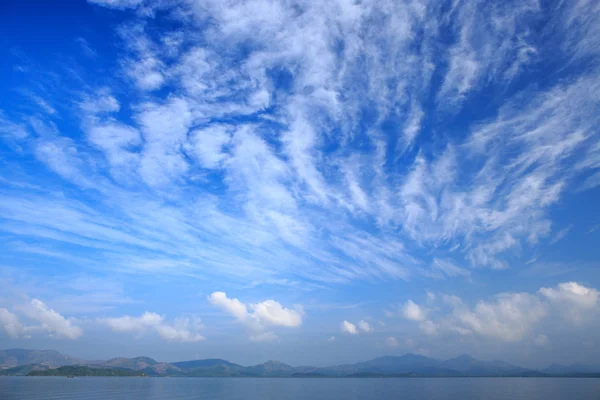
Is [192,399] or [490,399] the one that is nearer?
[490,399]

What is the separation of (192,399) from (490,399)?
118813 millimetres

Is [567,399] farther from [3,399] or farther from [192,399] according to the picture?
[3,399]

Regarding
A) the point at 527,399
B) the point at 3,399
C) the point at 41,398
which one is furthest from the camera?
the point at 527,399

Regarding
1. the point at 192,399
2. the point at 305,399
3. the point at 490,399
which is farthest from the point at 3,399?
the point at 490,399

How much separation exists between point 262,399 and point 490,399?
88.9 meters

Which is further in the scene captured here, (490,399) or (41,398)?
(490,399)

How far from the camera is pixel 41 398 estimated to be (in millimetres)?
126625

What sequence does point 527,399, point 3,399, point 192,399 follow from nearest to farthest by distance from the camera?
point 3,399
point 527,399
point 192,399

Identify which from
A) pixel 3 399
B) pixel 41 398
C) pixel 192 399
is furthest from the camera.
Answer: pixel 192 399

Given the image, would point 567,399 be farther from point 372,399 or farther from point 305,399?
point 305,399

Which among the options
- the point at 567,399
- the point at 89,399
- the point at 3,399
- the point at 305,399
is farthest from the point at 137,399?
the point at 567,399

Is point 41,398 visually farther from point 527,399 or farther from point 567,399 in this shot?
point 567,399

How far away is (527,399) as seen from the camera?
13550cm

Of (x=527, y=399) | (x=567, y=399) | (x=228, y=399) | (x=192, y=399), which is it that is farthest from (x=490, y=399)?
(x=192, y=399)
